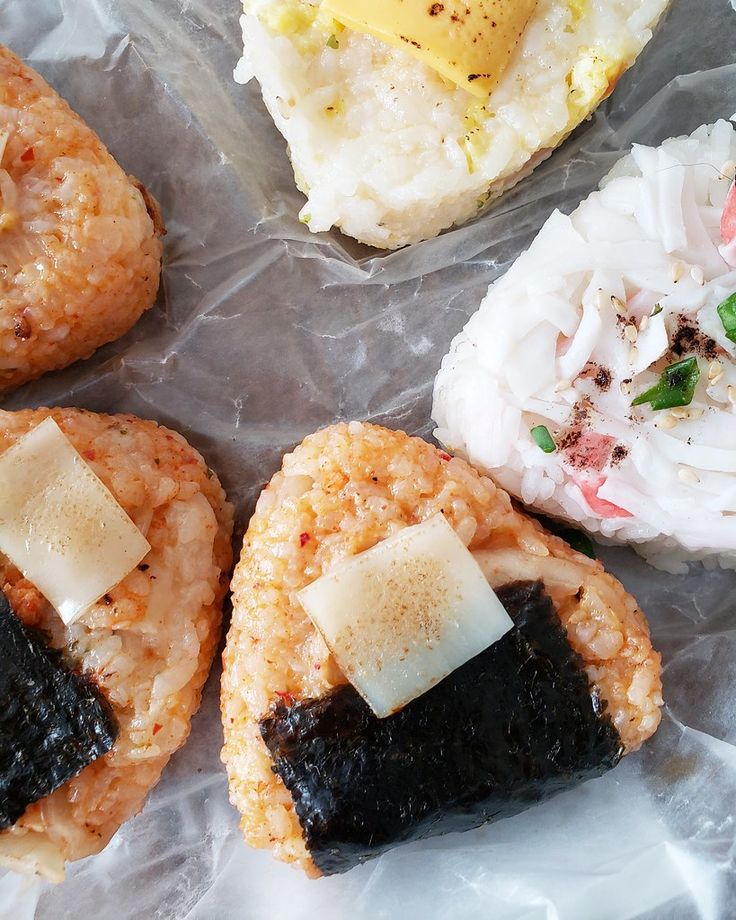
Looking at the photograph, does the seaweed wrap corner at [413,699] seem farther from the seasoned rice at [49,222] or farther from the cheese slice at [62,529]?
the seasoned rice at [49,222]

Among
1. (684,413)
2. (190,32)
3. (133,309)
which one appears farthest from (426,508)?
(190,32)

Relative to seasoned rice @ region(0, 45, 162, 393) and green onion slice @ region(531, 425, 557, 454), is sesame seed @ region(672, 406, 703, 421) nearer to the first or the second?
green onion slice @ region(531, 425, 557, 454)

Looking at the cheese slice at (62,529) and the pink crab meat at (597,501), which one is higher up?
the cheese slice at (62,529)

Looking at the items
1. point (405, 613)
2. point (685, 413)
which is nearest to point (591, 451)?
point (685, 413)

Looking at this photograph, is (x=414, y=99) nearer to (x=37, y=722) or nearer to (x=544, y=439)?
(x=544, y=439)

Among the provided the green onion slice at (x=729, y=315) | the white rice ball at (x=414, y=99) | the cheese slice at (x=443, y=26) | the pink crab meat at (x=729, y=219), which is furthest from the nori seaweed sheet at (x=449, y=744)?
the cheese slice at (x=443, y=26)

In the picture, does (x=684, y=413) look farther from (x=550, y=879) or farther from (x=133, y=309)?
(x=133, y=309)

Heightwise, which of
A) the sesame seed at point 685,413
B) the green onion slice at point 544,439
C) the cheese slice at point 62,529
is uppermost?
the cheese slice at point 62,529

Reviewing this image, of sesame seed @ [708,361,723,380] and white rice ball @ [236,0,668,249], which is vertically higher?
white rice ball @ [236,0,668,249]

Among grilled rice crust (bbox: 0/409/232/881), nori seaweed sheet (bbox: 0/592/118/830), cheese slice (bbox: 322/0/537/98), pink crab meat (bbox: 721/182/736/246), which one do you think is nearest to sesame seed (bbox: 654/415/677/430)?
pink crab meat (bbox: 721/182/736/246)

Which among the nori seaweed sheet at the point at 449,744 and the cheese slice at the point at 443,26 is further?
the cheese slice at the point at 443,26
